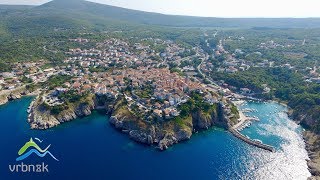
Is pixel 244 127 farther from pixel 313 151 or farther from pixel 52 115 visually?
pixel 52 115

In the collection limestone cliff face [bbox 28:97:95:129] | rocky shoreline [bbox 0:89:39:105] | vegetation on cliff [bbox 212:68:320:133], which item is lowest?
rocky shoreline [bbox 0:89:39:105]

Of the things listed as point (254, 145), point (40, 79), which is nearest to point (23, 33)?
point (40, 79)

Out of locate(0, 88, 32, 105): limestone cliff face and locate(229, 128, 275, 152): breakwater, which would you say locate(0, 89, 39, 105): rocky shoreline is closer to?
locate(0, 88, 32, 105): limestone cliff face

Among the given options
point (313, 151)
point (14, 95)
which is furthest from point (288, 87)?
point (14, 95)

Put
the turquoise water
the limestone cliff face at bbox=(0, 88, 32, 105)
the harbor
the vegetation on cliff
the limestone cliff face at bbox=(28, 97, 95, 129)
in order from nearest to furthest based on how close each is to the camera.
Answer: the turquoise water → the harbor → the limestone cliff face at bbox=(28, 97, 95, 129) → the vegetation on cliff → the limestone cliff face at bbox=(0, 88, 32, 105)

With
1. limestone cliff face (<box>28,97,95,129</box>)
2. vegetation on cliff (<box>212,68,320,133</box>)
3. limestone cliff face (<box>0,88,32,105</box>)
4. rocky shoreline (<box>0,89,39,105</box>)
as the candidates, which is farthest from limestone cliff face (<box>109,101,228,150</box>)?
limestone cliff face (<box>0,88,32,105</box>)

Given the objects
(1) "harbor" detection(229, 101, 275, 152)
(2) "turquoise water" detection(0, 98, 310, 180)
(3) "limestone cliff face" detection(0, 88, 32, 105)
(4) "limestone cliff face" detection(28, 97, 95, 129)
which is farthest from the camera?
(3) "limestone cliff face" detection(0, 88, 32, 105)

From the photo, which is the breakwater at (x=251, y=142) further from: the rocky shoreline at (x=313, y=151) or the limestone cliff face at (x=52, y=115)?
the limestone cliff face at (x=52, y=115)

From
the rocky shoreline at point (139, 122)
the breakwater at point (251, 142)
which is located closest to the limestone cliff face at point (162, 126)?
the rocky shoreline at point (139, 122)
